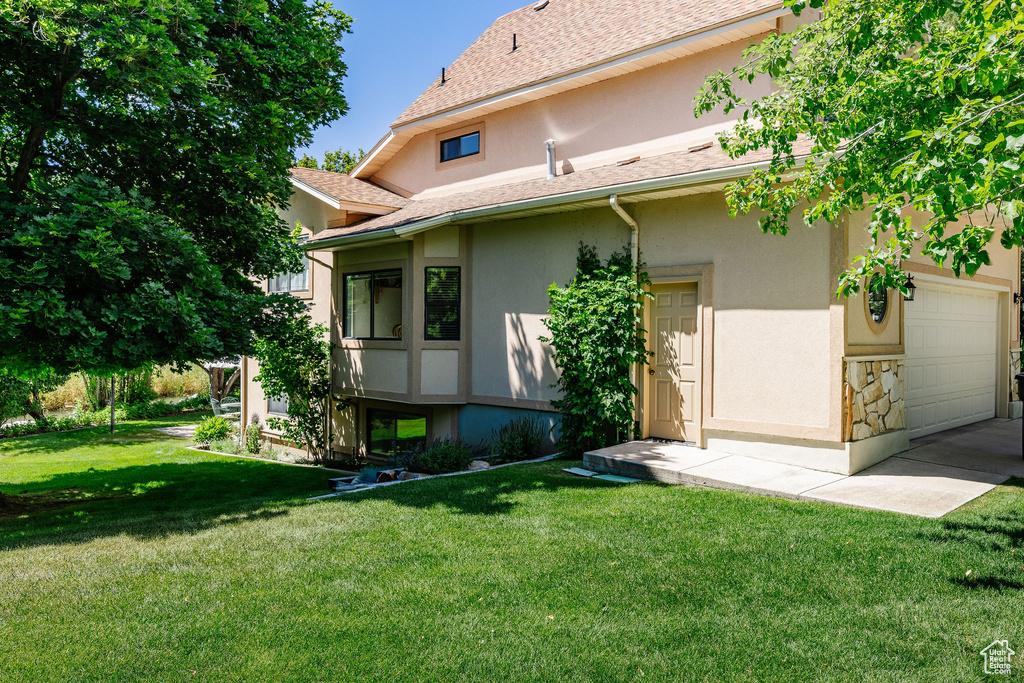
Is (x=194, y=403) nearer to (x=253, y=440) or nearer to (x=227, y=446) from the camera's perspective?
(x=227, y=446)

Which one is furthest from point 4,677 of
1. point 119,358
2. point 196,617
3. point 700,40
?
point 700,40

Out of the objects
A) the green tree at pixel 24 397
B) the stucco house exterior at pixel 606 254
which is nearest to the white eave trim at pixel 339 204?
the stucco house exterior at pixel 606 254

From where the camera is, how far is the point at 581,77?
39.5 feet

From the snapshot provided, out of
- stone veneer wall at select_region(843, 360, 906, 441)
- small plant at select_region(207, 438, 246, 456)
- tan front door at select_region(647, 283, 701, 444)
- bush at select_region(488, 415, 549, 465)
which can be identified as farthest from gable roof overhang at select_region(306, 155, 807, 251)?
small plant at select_region(207, 438, 246, 456)

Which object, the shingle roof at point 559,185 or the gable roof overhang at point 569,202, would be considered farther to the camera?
the shingle roof at point 559,185

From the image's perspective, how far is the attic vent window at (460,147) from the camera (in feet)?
46.5

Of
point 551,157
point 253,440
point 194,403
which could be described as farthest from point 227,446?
point 551,157

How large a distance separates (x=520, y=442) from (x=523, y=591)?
5.87 m

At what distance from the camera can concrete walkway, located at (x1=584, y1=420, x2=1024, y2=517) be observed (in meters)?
6.74

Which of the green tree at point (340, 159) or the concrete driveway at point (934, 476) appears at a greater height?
the green tree at point (340, 159)

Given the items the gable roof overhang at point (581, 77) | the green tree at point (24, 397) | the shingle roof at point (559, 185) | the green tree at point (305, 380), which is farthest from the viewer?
the green tree at point (24, 397)

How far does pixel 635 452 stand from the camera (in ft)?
29.0

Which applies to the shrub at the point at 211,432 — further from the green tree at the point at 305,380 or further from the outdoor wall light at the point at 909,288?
the outdoor wall light at the point at 909,288

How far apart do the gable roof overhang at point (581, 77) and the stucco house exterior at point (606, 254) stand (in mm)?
50
